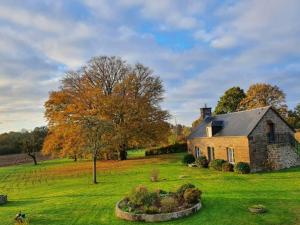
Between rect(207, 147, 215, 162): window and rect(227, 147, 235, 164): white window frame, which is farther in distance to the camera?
rect(207, 147, 215, 162): window

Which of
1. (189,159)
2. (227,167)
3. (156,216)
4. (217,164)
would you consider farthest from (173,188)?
(189,159)

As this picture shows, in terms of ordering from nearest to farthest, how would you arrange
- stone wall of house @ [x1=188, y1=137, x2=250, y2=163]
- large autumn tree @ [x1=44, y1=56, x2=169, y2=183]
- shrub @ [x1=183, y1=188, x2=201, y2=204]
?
shrub @ [x1=183, y1=188, x2=201, y2=204] → stone wall of house @ [x1=188, y1=137, x2=250, y2=163] → large autumn tree @ [x1=44, y1=56, x2=169, y2=183]

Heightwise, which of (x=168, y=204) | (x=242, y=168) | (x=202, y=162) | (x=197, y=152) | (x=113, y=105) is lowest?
(x=168, y=204)

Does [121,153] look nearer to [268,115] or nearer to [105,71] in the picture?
[105,71]

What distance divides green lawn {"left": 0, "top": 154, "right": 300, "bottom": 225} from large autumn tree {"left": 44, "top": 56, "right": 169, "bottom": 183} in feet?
46.9

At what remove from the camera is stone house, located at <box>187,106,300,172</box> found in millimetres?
30172

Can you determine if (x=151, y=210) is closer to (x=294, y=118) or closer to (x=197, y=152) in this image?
(x=197, y=152)

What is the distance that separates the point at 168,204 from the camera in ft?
56.6

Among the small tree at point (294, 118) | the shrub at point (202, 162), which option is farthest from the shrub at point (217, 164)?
the small tree at point (294, 118)

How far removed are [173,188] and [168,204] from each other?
270 inches

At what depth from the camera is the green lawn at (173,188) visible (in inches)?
637

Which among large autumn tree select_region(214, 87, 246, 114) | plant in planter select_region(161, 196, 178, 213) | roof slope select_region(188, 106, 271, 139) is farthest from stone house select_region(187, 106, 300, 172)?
large autumn tree select_region(214, 87, 246, 114)

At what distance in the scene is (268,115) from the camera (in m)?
31.3

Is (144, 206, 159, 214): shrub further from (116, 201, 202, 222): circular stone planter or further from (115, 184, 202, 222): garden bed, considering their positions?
(116, 201, 202, 222): circular stone planter
